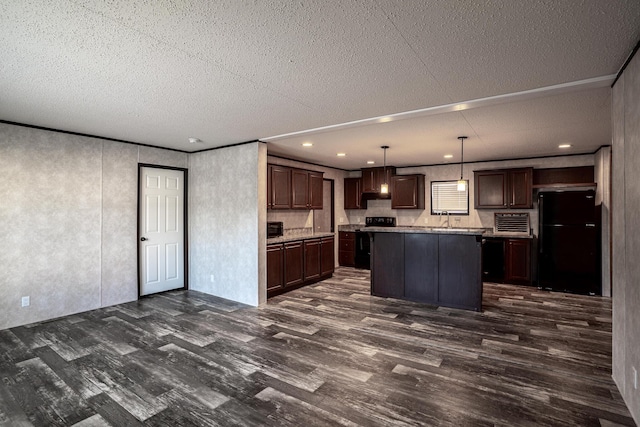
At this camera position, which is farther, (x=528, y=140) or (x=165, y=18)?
(x=528, y=140)

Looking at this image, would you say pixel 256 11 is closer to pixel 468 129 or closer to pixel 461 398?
pixel 461 398

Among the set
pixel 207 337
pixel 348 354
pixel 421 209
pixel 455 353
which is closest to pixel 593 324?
pixel 455 353

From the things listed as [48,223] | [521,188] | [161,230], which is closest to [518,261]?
[521,188]

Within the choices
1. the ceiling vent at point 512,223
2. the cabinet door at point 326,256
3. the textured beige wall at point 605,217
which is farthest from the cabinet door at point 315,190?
the textured beige wall at point 605,217

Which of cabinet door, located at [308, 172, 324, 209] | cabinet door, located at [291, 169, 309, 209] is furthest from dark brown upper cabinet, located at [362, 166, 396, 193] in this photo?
cabinet door, located at [291, 169, 309, 209]

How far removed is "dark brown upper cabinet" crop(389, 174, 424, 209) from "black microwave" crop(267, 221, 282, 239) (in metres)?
2.86

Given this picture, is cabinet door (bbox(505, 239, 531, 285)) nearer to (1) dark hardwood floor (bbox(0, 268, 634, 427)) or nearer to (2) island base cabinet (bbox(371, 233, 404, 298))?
(1) dark hardwood floor (bbox(0, 268, 634, 427))

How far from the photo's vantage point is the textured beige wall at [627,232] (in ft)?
7.03

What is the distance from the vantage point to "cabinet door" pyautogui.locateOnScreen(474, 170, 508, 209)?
21.4 ft

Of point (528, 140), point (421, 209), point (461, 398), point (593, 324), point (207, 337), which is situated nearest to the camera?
point (461, 398)

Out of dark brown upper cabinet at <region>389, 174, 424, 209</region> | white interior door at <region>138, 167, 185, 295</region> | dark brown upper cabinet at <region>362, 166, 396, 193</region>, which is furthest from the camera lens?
dark brown upper cabinet at <region>362, 166, 396, 193</region>

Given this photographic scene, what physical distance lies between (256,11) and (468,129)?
335 centimetres

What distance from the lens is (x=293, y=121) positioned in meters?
3.91

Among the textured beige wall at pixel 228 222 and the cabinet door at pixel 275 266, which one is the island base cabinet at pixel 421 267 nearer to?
the cabinet door at pixel 275 266
